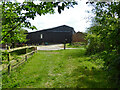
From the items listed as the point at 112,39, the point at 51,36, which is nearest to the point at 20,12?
the point at 112,39

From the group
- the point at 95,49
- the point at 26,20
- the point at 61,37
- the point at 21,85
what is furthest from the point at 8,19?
the point at 61,37

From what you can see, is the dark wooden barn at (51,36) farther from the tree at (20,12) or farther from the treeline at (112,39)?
the tree at (20,12)

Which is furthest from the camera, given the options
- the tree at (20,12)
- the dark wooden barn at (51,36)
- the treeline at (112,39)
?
the dark wooden barn at (51,36)

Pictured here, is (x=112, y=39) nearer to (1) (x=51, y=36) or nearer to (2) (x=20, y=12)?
(2) (x=20, y=12)

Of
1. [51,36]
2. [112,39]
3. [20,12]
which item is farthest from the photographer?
[51,36]

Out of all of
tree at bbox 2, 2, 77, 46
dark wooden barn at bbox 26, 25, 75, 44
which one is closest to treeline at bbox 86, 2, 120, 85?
tree at bbox 2, 2, 77, 46

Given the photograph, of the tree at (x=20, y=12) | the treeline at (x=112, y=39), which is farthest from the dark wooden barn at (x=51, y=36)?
the tree at (x=20, y=12)

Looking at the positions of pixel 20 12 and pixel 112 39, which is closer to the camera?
pixel 20 12

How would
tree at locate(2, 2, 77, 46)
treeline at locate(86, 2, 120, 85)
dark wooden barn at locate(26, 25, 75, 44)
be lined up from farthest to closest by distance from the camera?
dark wooden barn at locate(26, 25, 75, 44), treeline at locate(86, 2, 120, 85), tree at locate(2, 2, 77, 46)

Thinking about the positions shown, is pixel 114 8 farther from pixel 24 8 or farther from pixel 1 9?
pixel 1 9

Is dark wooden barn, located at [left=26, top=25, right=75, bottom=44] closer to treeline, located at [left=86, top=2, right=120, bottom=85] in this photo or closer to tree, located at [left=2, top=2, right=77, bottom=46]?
treeline, located at [left=86, top=2, right=120, bottom=85]

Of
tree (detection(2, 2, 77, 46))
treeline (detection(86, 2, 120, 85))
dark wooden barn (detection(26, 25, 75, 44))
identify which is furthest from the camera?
dark wooden barn (detection(26, 25, 75, 44))

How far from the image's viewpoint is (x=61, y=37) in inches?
1704

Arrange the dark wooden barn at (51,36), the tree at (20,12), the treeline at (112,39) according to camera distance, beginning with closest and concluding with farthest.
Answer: the tree at (20,12), the treeline at (112,39), the dark wooden barn at (51,36)
